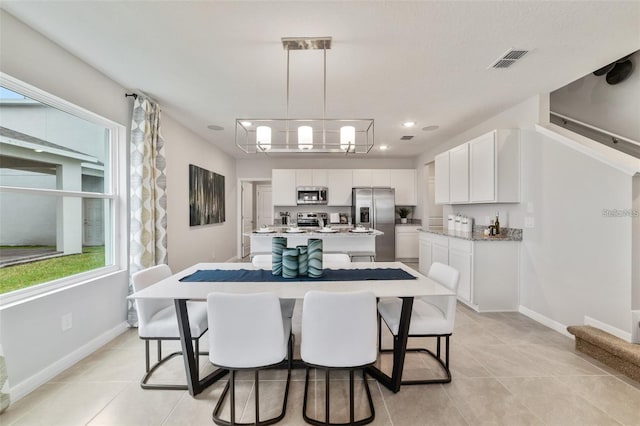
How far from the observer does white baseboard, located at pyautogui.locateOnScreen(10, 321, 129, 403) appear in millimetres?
1858

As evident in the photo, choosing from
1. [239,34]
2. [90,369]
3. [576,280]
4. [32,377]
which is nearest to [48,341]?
[32,377]

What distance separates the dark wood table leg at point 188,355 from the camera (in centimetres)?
173

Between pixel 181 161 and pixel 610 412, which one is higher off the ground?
pixel 181 161

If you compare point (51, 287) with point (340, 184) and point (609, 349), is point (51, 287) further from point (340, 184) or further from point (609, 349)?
point (340, 184)

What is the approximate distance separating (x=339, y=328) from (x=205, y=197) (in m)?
4.13

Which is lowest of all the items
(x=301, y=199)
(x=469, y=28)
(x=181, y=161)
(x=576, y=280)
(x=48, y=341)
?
(x=48, y=341)

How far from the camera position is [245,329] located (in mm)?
1502

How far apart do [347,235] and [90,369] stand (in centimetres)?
290

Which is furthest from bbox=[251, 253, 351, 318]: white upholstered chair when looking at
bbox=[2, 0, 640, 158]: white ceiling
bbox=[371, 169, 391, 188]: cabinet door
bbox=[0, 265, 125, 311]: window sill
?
bbox=[371, 169, 391, 188]: cabinet door

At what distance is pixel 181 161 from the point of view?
4.15 m

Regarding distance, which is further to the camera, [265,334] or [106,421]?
[106,421]

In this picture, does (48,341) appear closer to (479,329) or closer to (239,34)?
(239,34)

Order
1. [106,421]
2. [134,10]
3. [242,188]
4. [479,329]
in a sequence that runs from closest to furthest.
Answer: [106,421]
[134,10]
[479,329]
[242,188]

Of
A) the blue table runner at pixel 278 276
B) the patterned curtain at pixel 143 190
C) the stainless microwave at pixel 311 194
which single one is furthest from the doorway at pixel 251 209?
the blue table runner at pixel 278 276
